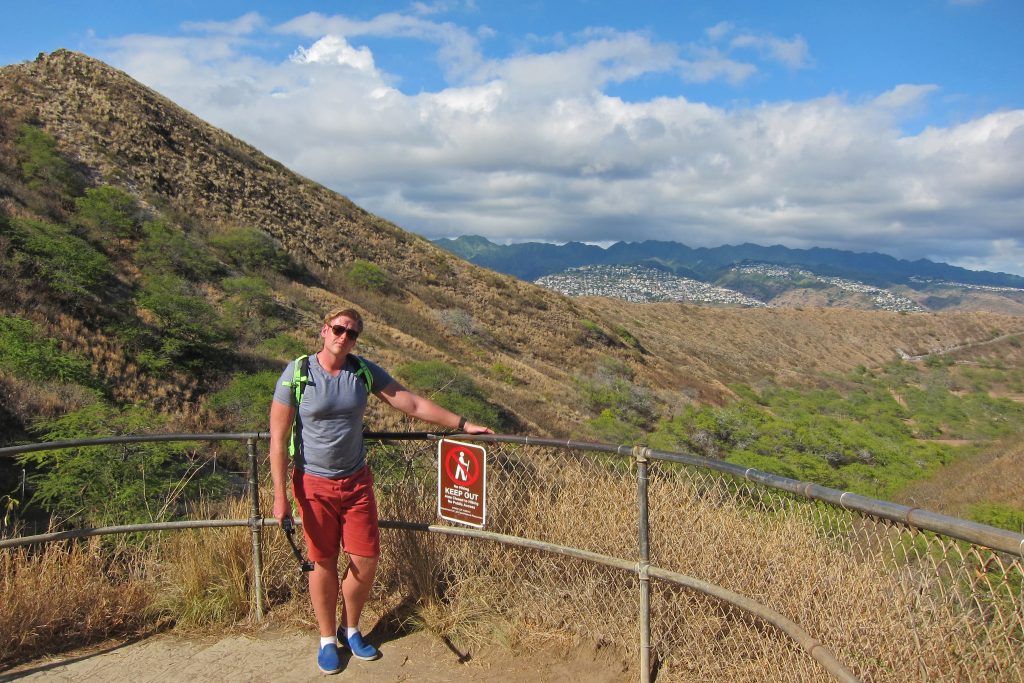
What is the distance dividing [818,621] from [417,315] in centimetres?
3177

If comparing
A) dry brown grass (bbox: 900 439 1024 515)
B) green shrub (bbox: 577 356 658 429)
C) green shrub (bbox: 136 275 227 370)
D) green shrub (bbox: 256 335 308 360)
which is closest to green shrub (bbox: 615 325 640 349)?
green shrub (bbox: 577 356 658 429)

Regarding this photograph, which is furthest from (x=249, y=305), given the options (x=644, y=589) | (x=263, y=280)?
(x=644, y=589)

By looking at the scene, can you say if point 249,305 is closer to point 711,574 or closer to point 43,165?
point 43,165

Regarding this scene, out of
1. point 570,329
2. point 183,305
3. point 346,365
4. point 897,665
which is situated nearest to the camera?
point 897,665

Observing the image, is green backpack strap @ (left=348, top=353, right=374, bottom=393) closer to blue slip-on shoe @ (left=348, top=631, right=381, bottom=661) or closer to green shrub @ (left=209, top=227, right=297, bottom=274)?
blue slip-on shoe @ (left=348, top=631, right=381, bottom=661)

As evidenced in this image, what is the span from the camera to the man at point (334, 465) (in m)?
3.60

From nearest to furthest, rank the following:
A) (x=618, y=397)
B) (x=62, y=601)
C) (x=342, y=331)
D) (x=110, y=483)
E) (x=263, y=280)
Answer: (x=342, y=331) < (x=62, y=601) < (x=110, y=483) < (x=263, y=280) < (x=618, y=397)

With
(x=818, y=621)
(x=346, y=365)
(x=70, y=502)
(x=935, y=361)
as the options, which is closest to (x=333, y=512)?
(x=346, y=365)

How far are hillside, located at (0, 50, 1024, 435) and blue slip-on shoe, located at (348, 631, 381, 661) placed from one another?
381 inches

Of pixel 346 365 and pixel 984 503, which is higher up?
pixel 346 365

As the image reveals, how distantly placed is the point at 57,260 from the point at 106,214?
6.82 meters

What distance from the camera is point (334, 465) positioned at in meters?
3.66

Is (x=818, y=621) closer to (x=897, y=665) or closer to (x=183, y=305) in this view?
(x=897, y=665)

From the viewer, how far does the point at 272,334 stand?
22.8m
